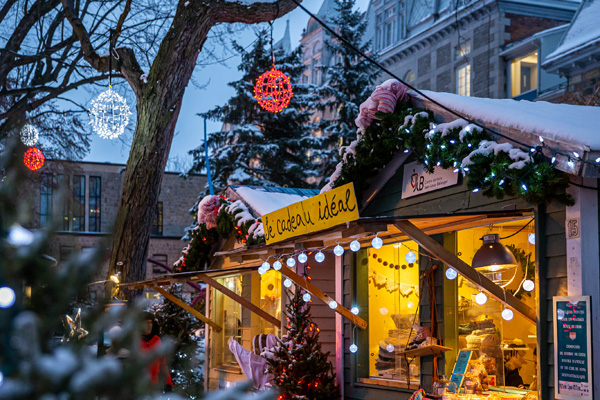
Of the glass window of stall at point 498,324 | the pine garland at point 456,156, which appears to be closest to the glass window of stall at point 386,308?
the glass window of stall at point 498,324

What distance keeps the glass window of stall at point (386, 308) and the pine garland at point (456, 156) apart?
3.99ft

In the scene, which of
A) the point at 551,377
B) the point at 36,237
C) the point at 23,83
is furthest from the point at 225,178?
the point at 36,237

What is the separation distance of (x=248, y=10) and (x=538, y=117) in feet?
20.4

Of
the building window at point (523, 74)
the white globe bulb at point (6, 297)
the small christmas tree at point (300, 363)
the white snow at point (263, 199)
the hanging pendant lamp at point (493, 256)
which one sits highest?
the building window at point (523, 74)

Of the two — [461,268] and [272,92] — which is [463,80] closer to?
[272,92]

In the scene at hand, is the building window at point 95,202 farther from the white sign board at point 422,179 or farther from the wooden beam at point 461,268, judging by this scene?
the wooden beam at point 461,268

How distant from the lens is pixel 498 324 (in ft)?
31.7

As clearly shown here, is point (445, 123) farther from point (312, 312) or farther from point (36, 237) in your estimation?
point (36, 237)

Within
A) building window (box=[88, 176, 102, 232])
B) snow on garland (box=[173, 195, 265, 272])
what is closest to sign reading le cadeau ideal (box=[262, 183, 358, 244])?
snow on garland (box=[173, 195, 265, 272])

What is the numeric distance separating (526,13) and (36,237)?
3277 cm

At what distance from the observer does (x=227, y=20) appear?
11891 mm

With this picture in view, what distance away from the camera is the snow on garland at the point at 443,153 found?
642 cm

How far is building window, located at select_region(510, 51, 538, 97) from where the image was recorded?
2920 centimetres

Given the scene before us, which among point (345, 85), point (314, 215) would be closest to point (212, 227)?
point (314, 215)
